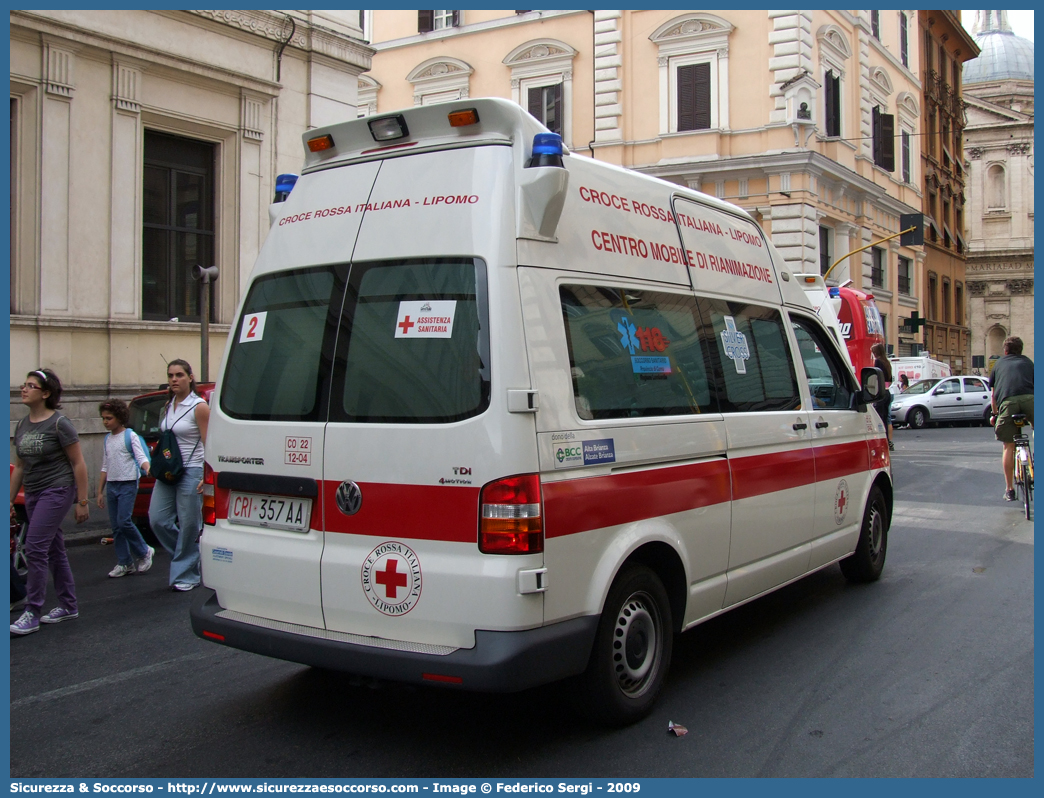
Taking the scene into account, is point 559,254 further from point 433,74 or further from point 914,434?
point 433,74

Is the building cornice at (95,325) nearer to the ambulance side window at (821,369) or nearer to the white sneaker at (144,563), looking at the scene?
the white sneaker at (144,563)

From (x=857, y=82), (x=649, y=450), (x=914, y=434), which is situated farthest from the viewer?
(x=857, y=82)

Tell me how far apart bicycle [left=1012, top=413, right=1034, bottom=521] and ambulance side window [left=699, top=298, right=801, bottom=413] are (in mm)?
5758

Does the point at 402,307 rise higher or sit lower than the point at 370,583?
higher

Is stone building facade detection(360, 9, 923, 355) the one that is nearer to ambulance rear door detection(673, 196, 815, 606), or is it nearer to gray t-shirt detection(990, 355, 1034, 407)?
gray t-shirt detection(990, 355, 1034, 407)

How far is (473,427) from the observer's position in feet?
12.0

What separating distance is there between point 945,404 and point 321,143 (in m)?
26.2

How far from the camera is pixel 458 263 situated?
3.87 m

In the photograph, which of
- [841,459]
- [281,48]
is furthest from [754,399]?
[281,48]

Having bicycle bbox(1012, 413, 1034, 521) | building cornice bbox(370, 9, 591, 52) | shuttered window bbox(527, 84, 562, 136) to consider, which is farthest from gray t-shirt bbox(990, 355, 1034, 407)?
building cornice bbox(370, 9, 591, 52)

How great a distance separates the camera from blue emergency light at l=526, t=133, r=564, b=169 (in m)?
3.93

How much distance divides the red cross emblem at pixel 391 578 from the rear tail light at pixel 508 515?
1.34 ft

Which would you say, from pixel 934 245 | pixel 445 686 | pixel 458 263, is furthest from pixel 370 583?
pixel 934 245

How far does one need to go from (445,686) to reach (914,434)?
23.4 meters
